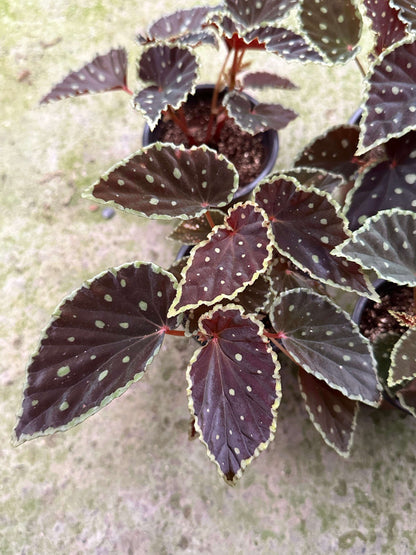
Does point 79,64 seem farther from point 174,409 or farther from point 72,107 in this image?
point 174,409

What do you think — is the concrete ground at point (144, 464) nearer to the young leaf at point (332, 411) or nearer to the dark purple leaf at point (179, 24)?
the young leaf at point (332, 411)

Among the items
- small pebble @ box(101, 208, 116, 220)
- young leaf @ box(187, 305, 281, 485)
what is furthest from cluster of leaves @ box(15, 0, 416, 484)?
small pebble @ box(101, 208, 116, 220)

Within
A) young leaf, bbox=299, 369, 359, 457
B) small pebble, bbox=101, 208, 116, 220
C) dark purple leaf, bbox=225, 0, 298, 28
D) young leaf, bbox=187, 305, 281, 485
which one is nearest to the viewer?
young leaf, bbox=187, 305, 281, 485

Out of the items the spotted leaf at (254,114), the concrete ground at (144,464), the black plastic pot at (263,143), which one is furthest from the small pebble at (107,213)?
the spotted leaf at (254,114)

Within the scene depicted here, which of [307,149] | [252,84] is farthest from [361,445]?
[252,84]

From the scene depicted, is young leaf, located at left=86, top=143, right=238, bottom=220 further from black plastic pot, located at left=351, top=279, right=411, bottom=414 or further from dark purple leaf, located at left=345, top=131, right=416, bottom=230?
black plastic pot, located at left=351, top=279, right=411, bottom=414

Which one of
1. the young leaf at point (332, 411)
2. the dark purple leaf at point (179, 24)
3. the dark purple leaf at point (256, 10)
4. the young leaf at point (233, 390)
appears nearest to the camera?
the young leaf at point (233, 390)

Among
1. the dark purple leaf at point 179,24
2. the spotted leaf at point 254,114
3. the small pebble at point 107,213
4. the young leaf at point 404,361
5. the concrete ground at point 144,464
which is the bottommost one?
the concrete ground at point 144,464
